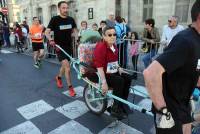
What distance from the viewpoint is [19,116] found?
407 centimetres

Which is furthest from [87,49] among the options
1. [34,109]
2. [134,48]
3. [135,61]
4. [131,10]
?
[131,10]

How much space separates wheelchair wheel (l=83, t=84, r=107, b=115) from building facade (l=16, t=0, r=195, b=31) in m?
11.0

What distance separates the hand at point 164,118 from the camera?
5.22 ft

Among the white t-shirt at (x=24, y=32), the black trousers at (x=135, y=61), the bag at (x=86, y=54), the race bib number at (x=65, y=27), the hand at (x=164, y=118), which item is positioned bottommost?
the black trousers at (x=135, y=61)

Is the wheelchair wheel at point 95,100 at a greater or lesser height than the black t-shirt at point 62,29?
lesser

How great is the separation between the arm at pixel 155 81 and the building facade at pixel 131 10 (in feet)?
42.3

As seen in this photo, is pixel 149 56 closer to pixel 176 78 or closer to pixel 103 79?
pixel 103 79

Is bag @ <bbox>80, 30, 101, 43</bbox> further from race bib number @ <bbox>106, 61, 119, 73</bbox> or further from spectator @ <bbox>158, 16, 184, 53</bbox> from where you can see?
spectator @ <bbox>158, 16, 184, 53</bbox>

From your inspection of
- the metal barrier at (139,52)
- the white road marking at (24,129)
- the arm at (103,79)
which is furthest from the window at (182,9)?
the white road marking at (24,129)

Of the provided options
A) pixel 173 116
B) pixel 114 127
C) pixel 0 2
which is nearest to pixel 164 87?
pixel 173 116

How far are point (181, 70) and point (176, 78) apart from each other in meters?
0.08

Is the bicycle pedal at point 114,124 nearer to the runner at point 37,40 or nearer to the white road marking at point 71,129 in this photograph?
the white road marking at point 71,129

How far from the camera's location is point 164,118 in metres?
1.60

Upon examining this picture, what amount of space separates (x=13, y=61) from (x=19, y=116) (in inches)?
225
